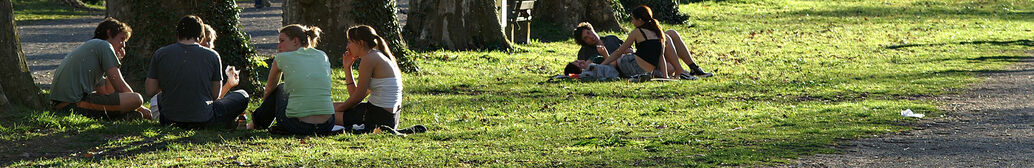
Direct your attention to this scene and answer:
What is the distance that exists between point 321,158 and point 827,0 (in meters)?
32.3

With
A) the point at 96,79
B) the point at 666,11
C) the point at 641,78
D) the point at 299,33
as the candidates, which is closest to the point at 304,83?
the point at 299,33

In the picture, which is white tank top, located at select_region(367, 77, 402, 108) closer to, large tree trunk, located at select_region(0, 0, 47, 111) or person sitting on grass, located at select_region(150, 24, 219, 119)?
person sitting on grass, located at select_region(150, 24, 219, 119)

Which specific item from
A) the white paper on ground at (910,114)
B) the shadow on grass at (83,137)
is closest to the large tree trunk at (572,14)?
the white paper on ground at (910,114)

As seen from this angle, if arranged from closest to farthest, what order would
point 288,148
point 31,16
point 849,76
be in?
point 288,148
point 849,76
point 31,16

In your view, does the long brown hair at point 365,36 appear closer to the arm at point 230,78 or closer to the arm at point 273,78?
the arm at point 273,78

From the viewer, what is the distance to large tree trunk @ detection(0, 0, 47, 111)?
30.1 feet

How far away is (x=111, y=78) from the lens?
962cm

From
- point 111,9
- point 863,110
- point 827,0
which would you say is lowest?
point 827,0

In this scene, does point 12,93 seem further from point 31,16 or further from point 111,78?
point 31,16

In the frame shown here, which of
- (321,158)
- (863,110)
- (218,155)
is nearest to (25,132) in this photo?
(218,155)

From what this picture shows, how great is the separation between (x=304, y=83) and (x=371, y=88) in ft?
2.00

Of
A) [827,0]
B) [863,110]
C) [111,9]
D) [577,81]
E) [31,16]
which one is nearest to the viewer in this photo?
[863,110]

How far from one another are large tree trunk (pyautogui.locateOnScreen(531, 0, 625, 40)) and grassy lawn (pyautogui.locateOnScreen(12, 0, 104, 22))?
34.4 feet

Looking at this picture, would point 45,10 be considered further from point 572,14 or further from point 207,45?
point 207,45
